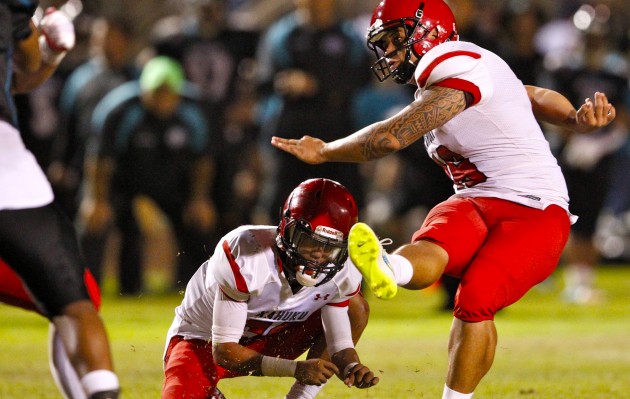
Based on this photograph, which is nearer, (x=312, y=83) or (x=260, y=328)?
(x=260, y=328)

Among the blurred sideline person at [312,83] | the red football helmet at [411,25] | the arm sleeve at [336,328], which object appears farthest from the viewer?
the blurred sideline person at [312,83]

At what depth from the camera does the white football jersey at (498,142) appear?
4941 millimetres

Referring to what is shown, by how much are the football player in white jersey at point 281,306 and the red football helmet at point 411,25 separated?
2.36 ft

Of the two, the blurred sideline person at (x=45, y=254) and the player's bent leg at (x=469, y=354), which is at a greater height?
the blurred sideline person at (x=45, y=254)

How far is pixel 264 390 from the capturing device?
5.94 metres

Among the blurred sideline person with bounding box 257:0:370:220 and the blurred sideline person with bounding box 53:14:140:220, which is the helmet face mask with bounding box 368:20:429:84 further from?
the blurred sideline person with bounding box 53:14:140:220

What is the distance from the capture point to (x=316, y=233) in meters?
4.64

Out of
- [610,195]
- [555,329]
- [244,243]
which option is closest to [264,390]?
[244,243]

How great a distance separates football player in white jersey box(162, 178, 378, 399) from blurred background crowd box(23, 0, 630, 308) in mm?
4810

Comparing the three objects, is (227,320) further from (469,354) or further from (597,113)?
(597,113)

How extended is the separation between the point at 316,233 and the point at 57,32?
131 cm

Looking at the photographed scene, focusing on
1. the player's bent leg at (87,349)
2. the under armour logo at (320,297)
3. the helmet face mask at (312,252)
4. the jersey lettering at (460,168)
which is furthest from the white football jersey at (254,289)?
the player's bent leg at (87,349)

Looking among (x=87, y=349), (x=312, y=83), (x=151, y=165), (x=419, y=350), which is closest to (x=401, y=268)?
(x=87, y=349)

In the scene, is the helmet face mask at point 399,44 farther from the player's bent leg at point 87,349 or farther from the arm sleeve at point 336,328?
Result: the player's bent leg at point 87,349
